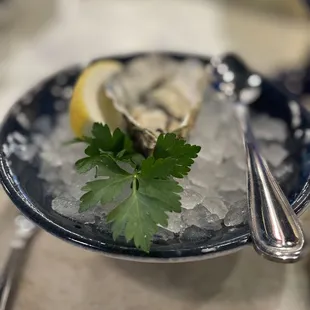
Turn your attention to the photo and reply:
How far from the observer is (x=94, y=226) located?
0.49m

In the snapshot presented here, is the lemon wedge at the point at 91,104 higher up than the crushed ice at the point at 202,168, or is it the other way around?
the lemon wedge at the point at 91,104

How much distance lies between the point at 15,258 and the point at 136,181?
0.16 m

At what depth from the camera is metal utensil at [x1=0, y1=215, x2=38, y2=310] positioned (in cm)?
51

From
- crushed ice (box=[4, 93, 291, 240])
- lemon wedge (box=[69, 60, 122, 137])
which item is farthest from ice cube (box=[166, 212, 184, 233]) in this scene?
lemon wedge (box=[69, 60, 122, 137])

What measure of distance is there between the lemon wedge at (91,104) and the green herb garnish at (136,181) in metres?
0.07

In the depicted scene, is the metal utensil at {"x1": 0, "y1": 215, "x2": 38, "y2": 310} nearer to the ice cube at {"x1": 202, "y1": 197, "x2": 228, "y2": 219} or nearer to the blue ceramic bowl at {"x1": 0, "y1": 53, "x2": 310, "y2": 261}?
the blue ceramic bowl at {"x1": 0, "y1": 53, "x2": 310, "y2": 261}

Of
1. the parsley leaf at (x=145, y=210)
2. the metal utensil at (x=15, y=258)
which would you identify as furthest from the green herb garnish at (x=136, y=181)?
the metal utensil at (x=15, y=258)

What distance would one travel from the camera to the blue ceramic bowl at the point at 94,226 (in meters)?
0.46

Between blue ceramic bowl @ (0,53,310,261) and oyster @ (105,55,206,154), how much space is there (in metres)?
0.04

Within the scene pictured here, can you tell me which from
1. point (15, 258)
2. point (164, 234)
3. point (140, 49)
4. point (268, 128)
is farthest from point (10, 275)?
point (140, 49)

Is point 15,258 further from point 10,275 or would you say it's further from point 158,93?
point 158,93

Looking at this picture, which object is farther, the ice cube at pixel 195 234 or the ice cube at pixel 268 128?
the ice cube at pixel 268 128

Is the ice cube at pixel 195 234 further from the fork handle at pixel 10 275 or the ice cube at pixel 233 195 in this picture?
the fork handle at pixel 10 275

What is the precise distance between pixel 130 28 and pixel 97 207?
48cm
